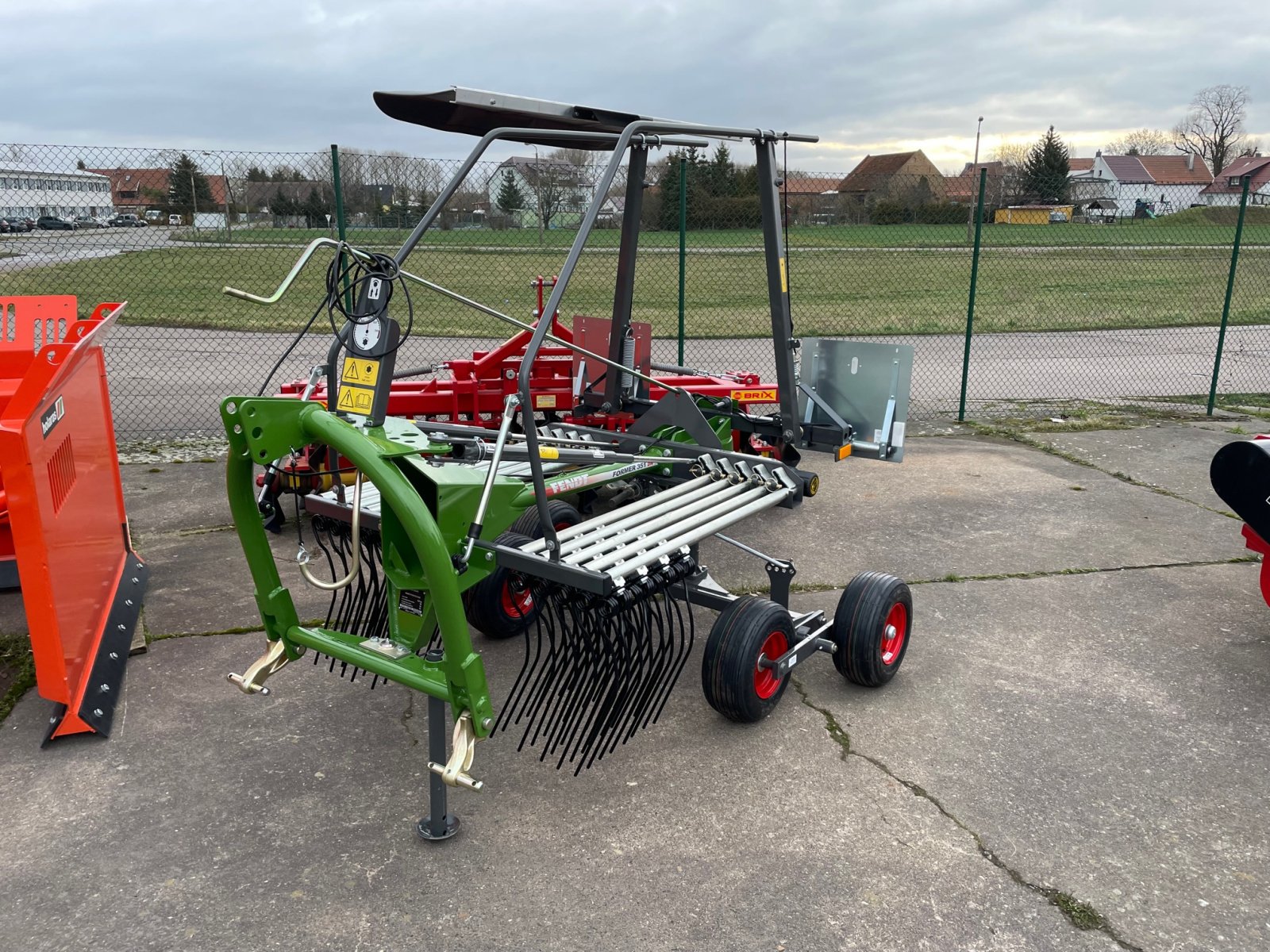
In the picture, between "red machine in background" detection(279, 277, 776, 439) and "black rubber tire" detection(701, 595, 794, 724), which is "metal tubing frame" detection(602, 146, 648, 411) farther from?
"black rubber tire" detection(701, 595, 794, 724)

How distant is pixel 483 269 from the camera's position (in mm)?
12445

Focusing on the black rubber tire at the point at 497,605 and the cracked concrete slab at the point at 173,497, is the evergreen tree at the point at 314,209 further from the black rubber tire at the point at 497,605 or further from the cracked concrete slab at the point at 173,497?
the black rubber tire at the point at 497,605

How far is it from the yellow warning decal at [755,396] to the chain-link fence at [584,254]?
4.98 feet

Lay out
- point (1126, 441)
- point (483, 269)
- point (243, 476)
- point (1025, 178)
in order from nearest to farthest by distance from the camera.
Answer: point (243, 476) < point (1126, 441) < point (483, 269) < point (1025, 178)

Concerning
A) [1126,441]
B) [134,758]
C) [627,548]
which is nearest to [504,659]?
[627,548]

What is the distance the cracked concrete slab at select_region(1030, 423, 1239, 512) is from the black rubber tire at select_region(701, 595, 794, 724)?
4.25 m

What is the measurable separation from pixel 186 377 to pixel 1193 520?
9.46 meters

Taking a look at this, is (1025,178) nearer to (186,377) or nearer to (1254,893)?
(186,377)

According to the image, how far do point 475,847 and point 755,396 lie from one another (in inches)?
171

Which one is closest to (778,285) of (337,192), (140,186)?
(337,192)

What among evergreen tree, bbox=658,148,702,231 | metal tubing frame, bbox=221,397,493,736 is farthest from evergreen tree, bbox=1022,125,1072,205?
metal tubing frame, bbox=221,397,493,736

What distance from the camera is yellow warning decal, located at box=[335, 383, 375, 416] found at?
3.09 m

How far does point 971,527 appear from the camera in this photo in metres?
5.93

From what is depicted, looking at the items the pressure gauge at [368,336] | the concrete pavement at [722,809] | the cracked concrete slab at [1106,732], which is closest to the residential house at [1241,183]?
the cracked concrete slab at [1106,732]
